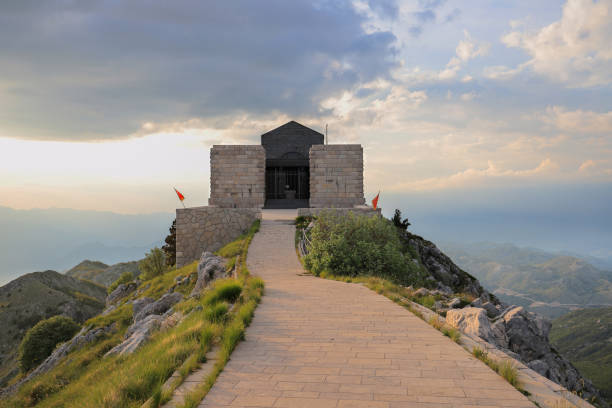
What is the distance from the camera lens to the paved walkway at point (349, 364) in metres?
4.30

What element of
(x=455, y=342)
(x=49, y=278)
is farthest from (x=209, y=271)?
(x=49, y=278)

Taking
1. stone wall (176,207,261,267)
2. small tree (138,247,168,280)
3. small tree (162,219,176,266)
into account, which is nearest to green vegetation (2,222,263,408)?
stone wall (176,207,261,267)

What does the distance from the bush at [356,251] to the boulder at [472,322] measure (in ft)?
18.9

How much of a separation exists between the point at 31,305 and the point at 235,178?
35341 mm

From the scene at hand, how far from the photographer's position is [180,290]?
1555cm

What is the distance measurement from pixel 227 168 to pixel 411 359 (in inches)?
1122

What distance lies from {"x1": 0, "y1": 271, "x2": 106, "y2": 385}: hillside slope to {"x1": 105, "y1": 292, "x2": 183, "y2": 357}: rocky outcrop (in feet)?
103

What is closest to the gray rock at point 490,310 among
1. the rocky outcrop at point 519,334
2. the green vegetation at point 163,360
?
the rocky outcrop at point 519,334

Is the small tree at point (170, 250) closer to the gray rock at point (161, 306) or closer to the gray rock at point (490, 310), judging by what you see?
the gray rock at point (161, 306)

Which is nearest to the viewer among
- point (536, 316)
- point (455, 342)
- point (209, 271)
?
point (455, 342)

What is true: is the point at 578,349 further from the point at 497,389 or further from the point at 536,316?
the point at 497,389

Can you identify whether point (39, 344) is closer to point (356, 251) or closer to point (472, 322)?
point (356, 251)

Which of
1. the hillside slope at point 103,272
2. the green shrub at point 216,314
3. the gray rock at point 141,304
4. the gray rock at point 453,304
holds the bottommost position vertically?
the hillside slope at point 103,272

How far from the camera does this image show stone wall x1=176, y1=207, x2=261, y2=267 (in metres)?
22.2
